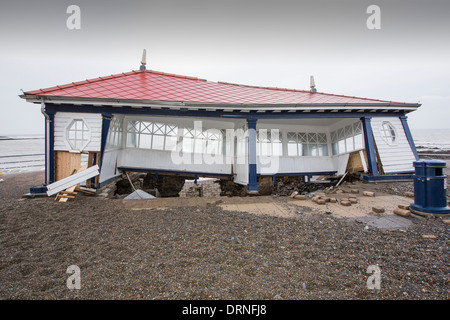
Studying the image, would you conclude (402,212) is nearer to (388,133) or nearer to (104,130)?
(388,133)

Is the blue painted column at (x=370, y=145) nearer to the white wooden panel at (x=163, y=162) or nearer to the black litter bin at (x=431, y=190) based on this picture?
the black litter bin at (x=431, y=190)

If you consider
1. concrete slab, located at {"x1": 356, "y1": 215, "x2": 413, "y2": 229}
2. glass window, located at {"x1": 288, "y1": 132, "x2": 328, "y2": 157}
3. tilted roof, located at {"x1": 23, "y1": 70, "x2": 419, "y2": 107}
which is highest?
tilted roof, located at {"x1": 23, "y1": 70, "x2": 419, "y2": 107}

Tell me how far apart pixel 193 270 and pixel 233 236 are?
109cm

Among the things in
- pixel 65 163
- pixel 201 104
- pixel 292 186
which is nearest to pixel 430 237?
pixel 201 104

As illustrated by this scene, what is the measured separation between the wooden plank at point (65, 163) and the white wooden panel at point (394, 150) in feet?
38.7

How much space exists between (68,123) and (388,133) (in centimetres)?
1278

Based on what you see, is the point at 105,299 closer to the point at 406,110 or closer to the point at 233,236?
the point at 233,236

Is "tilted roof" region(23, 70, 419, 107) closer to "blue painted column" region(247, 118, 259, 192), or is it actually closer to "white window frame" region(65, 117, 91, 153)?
"white window frame" region(65, 117, 91, 153)

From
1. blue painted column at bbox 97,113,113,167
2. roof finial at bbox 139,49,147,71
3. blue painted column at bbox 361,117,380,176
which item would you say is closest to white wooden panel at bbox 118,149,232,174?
→ blue painted column at bbox 97,113,113,167

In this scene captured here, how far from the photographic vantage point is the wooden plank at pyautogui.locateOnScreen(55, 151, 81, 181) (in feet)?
21.3

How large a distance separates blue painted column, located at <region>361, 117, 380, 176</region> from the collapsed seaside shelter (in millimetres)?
36

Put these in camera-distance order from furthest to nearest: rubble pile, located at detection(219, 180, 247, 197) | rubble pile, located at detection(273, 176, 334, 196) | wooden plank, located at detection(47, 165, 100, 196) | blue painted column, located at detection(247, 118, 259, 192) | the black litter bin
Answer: rubble pile, located at detection(273, 176, 334, 196)
rubble pile, located at detection(219, 180, 247, 197)
blue painted column, located at detection(247, 118, 259, 192)
wooden plank, located at detection(47, 165, 100, 196)
the black litter bin

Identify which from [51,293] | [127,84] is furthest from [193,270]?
[127,84]

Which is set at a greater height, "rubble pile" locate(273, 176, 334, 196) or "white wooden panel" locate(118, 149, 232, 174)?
"white wooden panel" locate(118, 149, 232, 174)
